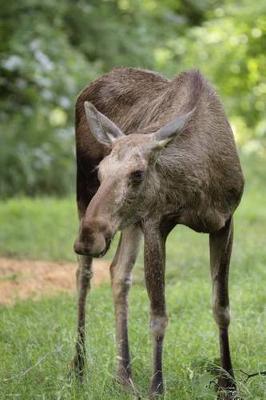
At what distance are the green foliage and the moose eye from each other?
11.0 m

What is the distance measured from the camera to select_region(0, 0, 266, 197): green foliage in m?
16.5

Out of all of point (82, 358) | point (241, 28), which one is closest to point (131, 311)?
point (82, 358)

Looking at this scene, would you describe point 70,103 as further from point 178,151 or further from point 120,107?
point 178,151

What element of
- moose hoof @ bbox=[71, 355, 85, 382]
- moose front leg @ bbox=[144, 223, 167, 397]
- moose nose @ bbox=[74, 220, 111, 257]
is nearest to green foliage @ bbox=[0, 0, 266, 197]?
moose hoof @ bbox=[71, 355, 85, 382]

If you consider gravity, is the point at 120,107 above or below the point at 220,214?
above

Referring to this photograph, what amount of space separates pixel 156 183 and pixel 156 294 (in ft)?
2.19

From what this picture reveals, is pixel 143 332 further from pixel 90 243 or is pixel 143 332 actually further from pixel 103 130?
pixel 90 243

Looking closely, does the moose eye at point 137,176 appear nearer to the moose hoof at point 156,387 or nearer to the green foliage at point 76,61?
the moose hoof at point 156,387

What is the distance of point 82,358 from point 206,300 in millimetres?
2383

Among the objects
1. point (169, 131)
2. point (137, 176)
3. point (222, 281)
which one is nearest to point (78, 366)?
point (222, 281)

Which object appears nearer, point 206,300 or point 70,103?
point 206,300

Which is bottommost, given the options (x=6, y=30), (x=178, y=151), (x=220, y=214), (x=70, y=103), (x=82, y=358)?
(x=82, y=358)

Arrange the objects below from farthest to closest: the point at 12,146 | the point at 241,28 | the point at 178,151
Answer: the point at 241,28
the point at 12,146
the point at 178,151

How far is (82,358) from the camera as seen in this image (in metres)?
6.52
